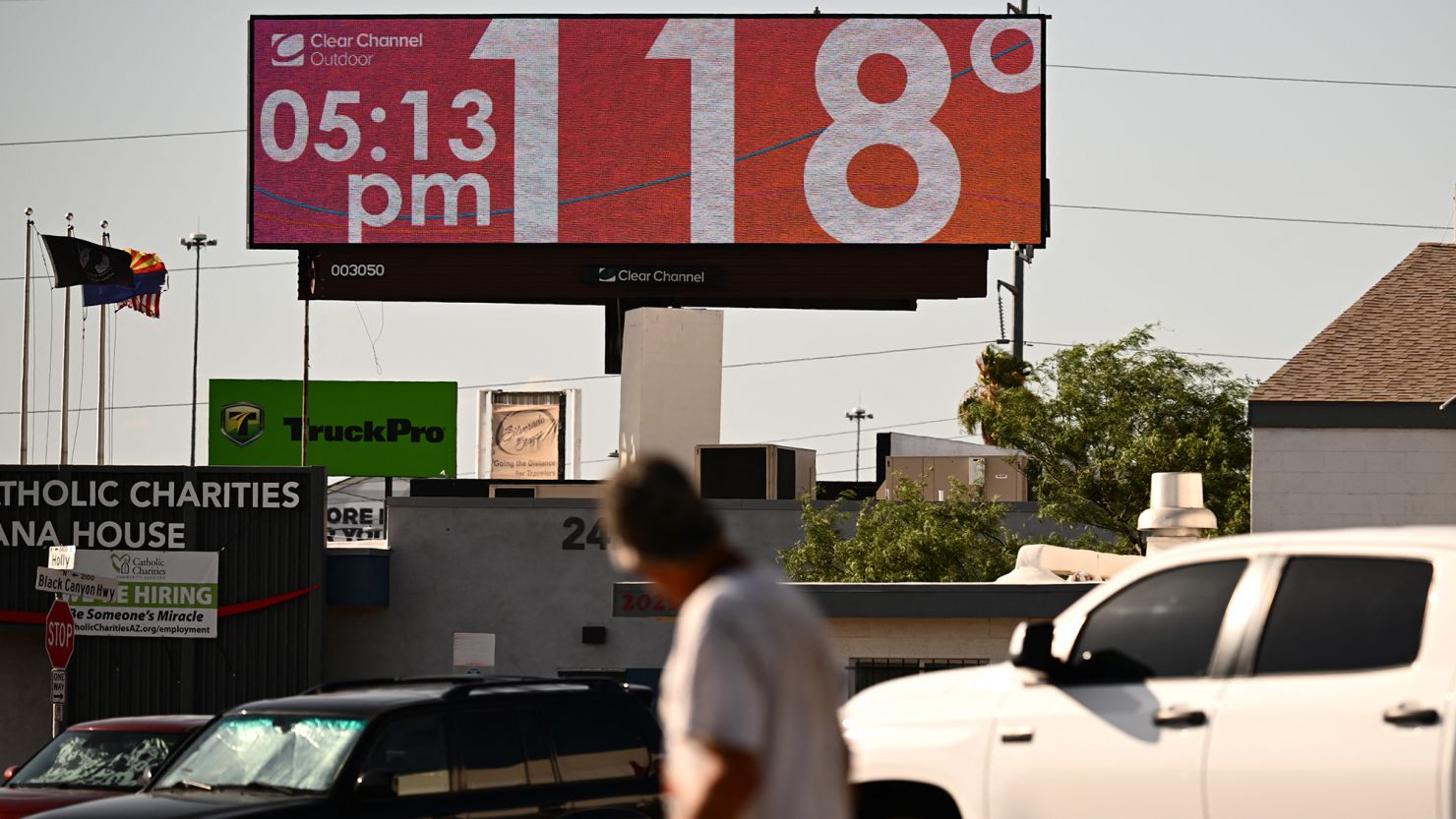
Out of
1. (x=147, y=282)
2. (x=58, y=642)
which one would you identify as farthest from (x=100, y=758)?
(x=147, y=282)

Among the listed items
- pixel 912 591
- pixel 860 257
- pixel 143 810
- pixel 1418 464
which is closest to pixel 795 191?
pixel 860 257

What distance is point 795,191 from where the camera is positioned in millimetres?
39188

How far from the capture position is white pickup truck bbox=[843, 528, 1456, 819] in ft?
21.2

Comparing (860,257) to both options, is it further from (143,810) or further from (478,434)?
(143,810)

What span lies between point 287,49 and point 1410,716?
122ft

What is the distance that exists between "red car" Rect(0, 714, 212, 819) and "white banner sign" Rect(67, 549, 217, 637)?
2246 cm

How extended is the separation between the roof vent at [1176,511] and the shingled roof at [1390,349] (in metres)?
2.27

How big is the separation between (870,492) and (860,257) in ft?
36.6

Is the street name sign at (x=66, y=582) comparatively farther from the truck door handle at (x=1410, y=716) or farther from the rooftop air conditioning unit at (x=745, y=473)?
the truck door handle at (x=1410, y=716)

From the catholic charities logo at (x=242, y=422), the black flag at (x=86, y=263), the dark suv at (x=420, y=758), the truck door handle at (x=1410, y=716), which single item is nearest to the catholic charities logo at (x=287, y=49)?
the black flag at (x=86, y=263)

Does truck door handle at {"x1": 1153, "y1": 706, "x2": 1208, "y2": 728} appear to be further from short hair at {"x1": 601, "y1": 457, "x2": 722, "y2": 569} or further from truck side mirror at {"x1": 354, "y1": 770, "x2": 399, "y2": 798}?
truck side mirror at {"x1": 354, "y1": 770, "x2": 399, "y2": 798}

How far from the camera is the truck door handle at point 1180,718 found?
688cm

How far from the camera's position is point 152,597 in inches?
1510

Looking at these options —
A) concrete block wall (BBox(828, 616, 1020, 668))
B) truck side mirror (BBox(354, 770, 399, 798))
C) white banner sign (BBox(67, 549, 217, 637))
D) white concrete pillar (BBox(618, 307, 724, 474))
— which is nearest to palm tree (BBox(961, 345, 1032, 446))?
white concrete pillar (BBox(618, 307, 724, 474))
